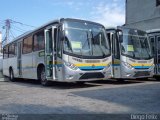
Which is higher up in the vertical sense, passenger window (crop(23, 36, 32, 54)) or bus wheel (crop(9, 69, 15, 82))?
passenger window (crop(23, 36, 32, 54))

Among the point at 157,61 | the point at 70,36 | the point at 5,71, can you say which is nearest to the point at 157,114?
the point at 70,36

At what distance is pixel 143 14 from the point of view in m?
31.0

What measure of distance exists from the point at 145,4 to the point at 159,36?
15.1 meters

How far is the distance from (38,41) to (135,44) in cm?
492

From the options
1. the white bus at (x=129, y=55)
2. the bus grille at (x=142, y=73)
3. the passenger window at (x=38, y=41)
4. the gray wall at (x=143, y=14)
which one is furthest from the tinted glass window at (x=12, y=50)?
the gray wall at (x=143, y=14)

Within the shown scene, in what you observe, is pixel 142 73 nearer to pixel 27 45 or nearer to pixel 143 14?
pixel 27 45

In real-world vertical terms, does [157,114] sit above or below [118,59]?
below

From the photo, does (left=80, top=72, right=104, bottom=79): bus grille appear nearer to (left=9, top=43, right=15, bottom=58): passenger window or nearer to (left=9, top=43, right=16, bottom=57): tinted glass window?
(left=9, top=43, right=16, bottom=57): tinted glass window

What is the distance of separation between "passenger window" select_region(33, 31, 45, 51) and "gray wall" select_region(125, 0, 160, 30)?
1569 cm

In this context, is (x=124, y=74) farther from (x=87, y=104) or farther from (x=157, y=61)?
(x=87, y=104)

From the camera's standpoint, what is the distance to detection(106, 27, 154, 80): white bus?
47.8 feet

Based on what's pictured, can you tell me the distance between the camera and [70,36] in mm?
12492

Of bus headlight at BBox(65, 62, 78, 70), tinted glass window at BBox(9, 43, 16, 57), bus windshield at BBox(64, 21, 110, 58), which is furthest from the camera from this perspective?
tinted glass window at BBox(9, 43, 16, 57)

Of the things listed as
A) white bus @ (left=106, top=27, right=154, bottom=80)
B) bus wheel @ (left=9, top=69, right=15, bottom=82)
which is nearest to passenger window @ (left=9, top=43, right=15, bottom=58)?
bus wheel @ (left=9, top=69, right=15, bottom=82)
